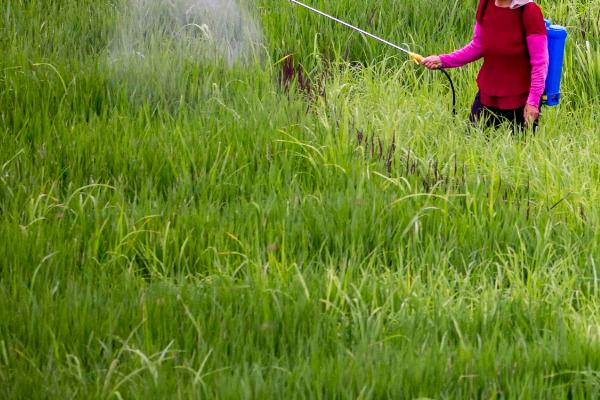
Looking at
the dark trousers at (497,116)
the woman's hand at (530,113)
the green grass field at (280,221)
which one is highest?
the woman's hand at (530,113)

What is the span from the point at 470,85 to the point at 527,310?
244 centimetres

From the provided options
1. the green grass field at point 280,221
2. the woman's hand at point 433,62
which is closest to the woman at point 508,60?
the woman's hand at point 433,62

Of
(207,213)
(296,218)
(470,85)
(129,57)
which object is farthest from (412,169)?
(129,57)

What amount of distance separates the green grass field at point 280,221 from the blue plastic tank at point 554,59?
20cm

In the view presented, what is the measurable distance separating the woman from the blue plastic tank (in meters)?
0.09

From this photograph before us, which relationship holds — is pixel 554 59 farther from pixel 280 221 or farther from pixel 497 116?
pixel 280 221

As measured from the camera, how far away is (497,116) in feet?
16.5

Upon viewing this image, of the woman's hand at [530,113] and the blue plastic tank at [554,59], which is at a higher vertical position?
the blue plastic tank at [554,59]

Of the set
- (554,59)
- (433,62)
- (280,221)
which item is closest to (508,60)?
(554,59)

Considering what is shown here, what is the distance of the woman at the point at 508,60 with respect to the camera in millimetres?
4766

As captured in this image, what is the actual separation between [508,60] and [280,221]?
1695 mm

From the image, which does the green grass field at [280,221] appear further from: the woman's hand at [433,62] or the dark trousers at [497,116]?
the woman's hand at [433,62]

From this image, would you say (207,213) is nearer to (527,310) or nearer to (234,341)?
(234,341)

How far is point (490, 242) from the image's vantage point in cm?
386
